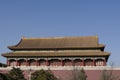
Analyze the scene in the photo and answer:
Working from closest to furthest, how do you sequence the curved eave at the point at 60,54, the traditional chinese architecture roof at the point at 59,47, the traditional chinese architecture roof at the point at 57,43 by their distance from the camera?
the curved eave at the point at 60,54
the traditional chinese architecture roof at the point at 59,47
the traditional chinese architecture roof at the point at 57,43

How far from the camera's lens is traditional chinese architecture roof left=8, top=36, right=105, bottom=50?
5001cm

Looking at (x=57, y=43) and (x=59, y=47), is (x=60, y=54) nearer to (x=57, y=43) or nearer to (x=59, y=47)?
(x=59, y=47)

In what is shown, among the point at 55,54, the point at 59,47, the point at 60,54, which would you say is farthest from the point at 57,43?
the point at 60,54

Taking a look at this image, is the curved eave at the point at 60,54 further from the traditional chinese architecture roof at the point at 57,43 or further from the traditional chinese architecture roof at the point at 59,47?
the traditional chinese architecture roof at the point at 57,43

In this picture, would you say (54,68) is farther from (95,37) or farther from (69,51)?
(95,37)

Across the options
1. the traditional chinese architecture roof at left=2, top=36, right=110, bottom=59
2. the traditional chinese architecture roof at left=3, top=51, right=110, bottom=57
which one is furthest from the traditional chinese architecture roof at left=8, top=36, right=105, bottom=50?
the traditional chinese architecture roof at left=3, top=51, right=110, bottom=57

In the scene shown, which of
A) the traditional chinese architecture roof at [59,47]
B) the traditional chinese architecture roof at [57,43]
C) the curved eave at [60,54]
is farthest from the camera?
the traditional chinese architecture roof at [57,43]

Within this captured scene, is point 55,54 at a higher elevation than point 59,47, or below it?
below

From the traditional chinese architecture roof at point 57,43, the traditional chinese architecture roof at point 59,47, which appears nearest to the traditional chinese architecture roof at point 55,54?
the traditional chinese architecture roof at point 59,47

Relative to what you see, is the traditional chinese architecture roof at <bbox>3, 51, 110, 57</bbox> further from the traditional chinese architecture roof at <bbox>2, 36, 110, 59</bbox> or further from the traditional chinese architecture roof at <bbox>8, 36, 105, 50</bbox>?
the traditional chinese architecture roof at <bbox>8, 36, 105, 50</bbox>

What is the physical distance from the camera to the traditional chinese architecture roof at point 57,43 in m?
50.0

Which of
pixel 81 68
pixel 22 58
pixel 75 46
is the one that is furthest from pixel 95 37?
pixel 22 58

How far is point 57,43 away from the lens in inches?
2046

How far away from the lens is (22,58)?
49.5m
